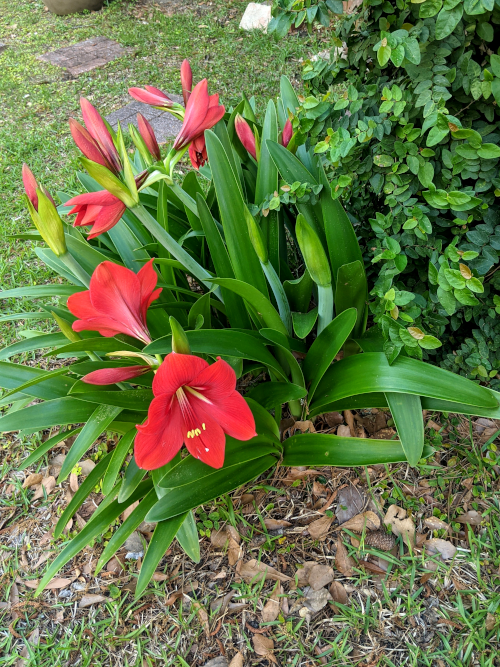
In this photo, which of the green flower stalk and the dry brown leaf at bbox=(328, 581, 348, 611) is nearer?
the green flower stalk

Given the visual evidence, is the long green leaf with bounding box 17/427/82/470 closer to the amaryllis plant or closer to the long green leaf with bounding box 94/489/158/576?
the amaryllis plant

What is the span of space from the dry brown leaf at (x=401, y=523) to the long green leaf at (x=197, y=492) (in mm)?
466

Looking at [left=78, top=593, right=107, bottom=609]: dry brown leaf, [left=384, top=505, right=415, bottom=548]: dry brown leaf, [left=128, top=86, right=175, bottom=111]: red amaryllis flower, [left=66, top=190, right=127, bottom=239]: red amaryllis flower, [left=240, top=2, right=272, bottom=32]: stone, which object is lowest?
[left=384, top=505, right=415, bottom=548]: dry brown leaf

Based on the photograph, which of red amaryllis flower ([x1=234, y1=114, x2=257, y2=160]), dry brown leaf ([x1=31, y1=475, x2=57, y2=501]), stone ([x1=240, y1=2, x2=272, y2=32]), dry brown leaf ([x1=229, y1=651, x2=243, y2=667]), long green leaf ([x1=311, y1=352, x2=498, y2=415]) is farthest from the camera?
stone ([x1=240, y1=2, x2=272, y2=32])

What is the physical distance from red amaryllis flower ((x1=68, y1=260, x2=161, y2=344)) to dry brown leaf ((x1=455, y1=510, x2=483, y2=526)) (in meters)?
1.11

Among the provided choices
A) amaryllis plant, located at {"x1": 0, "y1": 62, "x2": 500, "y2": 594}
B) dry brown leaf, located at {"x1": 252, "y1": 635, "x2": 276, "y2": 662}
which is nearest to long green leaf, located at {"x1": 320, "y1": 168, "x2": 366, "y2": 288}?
amaryllis plant, located at {"x1": 0, "y1": 62, "x2": 500, "y2": 594}

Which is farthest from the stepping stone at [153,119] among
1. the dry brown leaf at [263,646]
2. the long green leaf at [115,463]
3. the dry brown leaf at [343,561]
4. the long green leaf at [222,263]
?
the dry brown leaf at [263,646]

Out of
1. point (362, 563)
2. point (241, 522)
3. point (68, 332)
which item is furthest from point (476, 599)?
point (68, 332)

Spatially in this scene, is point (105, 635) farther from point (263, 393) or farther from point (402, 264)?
point (402, 264)

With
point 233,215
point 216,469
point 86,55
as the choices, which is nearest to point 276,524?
point 216,469

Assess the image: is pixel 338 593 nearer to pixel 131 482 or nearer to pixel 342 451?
pixel 342 451

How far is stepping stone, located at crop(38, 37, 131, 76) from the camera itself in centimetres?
465

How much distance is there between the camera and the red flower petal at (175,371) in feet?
2.94

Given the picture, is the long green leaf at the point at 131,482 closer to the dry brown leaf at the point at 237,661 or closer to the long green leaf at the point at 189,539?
the long green leaf at the point at 189,539
